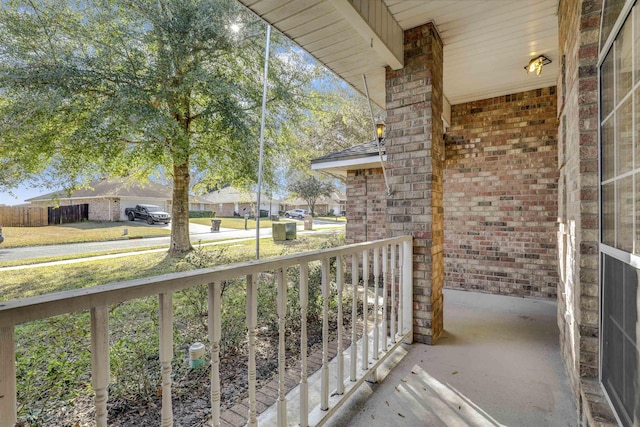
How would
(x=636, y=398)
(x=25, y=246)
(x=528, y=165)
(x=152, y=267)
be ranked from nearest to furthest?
(x=636, y=398) → (x=528, y=165) → (x=25, y=246) → (x=152, y=267)

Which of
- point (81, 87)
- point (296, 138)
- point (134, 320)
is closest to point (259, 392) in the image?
point (134, 320)

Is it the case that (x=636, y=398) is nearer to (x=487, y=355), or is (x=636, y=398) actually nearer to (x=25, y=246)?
(x=487, y=355)

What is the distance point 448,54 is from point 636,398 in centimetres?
321

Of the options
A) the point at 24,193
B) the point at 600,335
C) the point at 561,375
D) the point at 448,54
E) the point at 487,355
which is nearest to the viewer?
the point at 600,335

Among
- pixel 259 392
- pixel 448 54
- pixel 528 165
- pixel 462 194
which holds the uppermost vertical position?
pixel 448 54

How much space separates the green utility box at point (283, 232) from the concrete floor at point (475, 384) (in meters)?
7.65

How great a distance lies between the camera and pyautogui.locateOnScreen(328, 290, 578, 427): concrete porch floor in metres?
1.83

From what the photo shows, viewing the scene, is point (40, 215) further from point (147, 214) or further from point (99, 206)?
point (147, 214)

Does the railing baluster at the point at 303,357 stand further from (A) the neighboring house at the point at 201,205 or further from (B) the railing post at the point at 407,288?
(A) the neighboring house at the point at 201,205

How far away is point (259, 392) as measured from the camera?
212 centimetres

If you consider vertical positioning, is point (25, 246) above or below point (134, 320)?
above

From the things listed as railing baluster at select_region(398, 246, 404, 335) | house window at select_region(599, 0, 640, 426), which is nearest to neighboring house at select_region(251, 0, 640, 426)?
house window at select_region(599, 0, 640, 426)

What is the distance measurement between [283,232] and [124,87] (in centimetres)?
601

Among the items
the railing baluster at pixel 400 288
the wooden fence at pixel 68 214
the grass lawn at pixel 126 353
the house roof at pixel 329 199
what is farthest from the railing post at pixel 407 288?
the house roof at pixel 329 199
